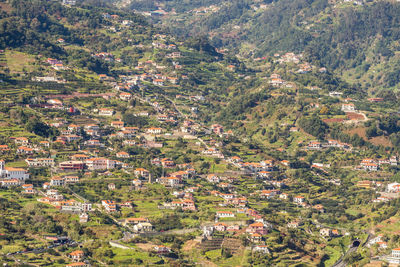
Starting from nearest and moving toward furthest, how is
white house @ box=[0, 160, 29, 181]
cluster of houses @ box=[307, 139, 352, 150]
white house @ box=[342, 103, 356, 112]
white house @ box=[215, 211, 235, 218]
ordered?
white house @ box=[215, 211, 235, 218]
white house @ box=[0, 160, 29, 181]
cluster of houses @ box=[307, 139, 352, 150]
white house @ box=[342, 103, 356, 112]

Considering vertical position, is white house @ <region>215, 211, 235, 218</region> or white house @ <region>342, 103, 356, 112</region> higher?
white house @ <region>342, 103, 356, 112</region>

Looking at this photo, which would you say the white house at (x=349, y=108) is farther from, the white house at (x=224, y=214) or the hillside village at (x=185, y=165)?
the white house at (x=224, y=214)

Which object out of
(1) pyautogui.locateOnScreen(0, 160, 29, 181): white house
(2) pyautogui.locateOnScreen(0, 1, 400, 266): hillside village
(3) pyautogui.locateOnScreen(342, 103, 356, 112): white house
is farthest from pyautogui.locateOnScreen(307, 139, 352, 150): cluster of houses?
(1) pyautogui.locateOnScreen(0, 160, 29, 181): white house

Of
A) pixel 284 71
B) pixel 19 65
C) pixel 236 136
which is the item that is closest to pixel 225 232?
pixel 236 136

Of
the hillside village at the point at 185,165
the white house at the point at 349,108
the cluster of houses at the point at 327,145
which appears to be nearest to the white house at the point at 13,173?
the hillside village at the point at 185,165

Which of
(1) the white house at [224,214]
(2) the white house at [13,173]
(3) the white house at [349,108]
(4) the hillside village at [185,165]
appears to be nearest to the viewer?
(4) the hillside village at [185,165]

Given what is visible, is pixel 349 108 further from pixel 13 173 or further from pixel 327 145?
pixel 13 173


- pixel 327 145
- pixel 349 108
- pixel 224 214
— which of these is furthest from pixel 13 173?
pixel 349 108

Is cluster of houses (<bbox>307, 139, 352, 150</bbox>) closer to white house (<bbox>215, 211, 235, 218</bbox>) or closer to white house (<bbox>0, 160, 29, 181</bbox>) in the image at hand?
white house (<bbox>215, 211, 235, 218</bbox>)
